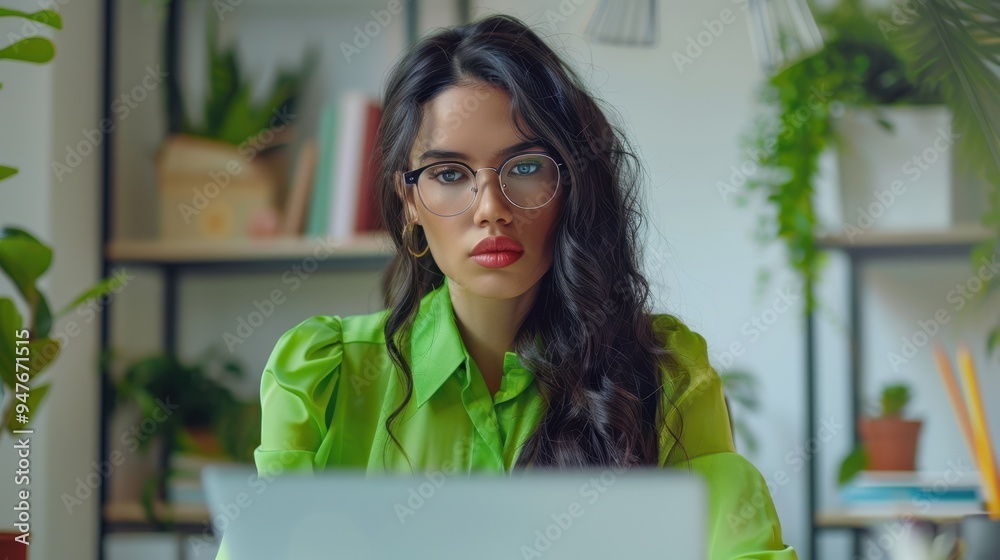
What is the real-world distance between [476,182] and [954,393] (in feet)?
4.16

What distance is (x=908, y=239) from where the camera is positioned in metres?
1.95

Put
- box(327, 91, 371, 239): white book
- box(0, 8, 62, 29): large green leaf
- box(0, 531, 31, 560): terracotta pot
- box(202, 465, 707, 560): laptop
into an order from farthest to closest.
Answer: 1. box(327, 91, 371, 239): white book
2. box(0, 8, 62, 29): large green leaf
3. box(0, 531, 31, 560): terracotta pot
4. box(202, 465, 707, 560): laptop

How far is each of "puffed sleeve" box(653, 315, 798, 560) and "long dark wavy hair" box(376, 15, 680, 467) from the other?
0.02m

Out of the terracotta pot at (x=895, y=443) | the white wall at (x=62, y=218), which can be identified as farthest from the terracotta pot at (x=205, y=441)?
the terracotta pot at (x=895, y=443)

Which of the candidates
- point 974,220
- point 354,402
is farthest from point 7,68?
point 974,220

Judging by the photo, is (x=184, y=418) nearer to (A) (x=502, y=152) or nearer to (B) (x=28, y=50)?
(B) (x=28, y=50)

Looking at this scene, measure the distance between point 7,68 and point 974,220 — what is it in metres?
2.04

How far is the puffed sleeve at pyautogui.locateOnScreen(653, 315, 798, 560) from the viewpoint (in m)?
0.99

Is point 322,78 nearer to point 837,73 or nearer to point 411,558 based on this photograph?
point 837,73

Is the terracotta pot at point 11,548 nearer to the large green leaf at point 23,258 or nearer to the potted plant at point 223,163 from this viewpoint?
the large green leaf at point 23,258

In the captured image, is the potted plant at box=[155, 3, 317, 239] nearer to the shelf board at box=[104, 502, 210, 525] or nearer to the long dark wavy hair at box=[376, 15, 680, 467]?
the shelf board at box=[104, 502, 210, 525]

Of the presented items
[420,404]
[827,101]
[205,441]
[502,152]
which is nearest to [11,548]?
[420,404]

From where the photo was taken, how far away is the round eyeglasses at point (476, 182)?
46.1 inches

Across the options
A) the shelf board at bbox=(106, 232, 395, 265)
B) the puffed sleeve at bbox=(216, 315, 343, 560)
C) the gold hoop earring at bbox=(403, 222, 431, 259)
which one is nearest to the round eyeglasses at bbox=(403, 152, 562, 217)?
the gold hoop earring at bbox=(403, 222, 431, 259)
